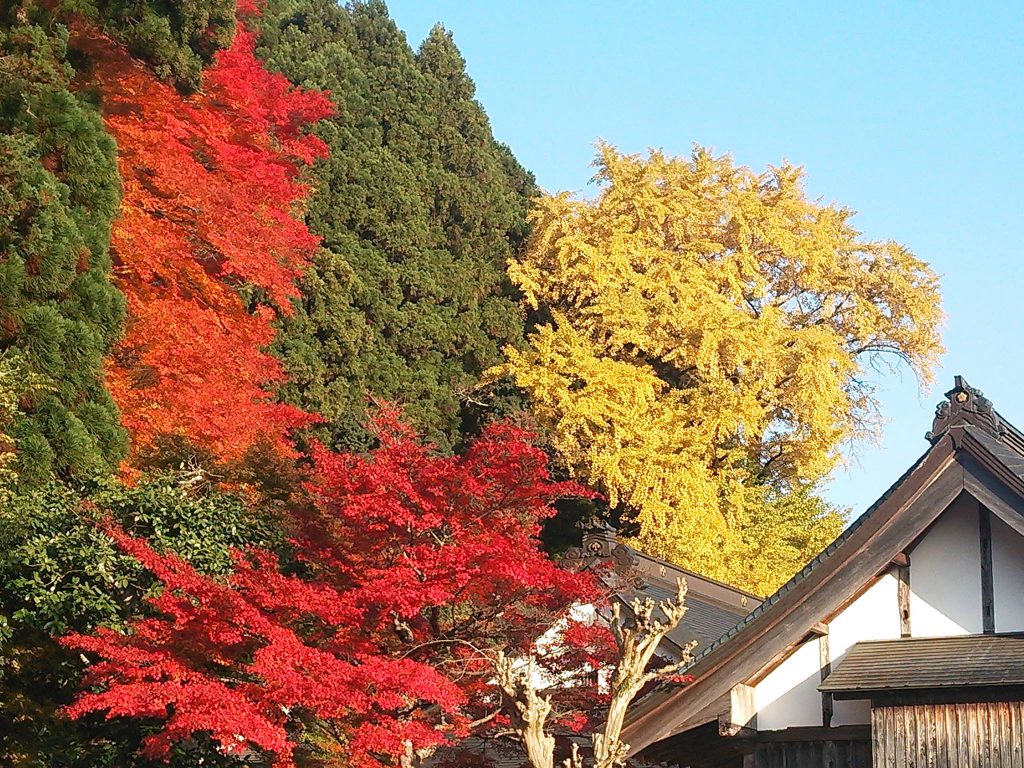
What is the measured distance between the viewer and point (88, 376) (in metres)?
17.3

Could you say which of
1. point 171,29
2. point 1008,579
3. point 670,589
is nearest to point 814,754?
point 1008,579

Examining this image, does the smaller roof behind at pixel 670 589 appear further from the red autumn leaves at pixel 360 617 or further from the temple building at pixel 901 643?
the temple building at pixel 901 643

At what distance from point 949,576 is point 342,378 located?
70.7 ft

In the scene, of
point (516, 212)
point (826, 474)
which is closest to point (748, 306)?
point (826, 474)

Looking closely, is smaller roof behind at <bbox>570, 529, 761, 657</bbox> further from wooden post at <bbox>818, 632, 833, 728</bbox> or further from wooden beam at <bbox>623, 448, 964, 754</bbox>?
wooden beam at <bbox>623, 448, 964, 754</bbox>

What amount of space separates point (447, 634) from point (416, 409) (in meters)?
17.6

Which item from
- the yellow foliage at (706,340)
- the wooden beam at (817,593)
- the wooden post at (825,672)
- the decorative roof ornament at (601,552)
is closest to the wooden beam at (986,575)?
the wooden beam at (817,593)

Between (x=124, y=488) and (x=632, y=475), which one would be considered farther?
(x=632, y=475)

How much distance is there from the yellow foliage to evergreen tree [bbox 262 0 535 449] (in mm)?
1688

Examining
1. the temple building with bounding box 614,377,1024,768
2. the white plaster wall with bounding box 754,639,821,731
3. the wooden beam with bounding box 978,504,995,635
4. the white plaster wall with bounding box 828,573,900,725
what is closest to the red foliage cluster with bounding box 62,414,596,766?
the temple building with bounding box 614,377,1024,768

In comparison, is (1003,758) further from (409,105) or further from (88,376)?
(409,105)

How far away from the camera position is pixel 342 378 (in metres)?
30.8

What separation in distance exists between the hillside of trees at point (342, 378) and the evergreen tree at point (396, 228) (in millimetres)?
93

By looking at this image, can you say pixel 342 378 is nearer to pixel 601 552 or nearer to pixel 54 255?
pixel 601 552
